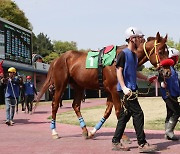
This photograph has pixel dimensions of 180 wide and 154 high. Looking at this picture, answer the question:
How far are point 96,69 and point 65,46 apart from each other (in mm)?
102165

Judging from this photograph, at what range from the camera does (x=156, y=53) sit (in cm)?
655

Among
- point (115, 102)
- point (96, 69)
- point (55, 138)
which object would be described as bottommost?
point (55, 138)

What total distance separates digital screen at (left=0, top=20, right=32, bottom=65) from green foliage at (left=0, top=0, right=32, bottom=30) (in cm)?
2159

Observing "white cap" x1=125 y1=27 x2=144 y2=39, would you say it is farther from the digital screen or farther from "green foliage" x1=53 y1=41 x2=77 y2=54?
"green foliage" x1=53 y1=41 x2=77 y2=54

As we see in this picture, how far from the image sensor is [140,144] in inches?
225

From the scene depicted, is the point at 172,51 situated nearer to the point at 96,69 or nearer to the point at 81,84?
the point at 96,69

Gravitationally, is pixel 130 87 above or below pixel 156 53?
below

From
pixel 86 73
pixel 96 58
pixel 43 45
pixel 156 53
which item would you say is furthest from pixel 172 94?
pixel 43 45

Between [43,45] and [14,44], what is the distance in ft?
212

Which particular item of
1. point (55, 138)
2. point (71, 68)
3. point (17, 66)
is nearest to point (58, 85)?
point (71, 68)

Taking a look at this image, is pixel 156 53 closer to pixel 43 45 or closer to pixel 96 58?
pixel 96 58

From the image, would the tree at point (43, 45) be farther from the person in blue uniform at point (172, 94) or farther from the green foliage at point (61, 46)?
the person in blue uniform at point (172, 94)

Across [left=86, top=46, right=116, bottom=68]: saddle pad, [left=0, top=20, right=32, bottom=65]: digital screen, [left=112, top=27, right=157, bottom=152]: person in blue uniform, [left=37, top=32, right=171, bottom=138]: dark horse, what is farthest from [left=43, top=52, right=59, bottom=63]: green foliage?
[left=112, top=27, right=157, bottom=152]: person in blue uniform

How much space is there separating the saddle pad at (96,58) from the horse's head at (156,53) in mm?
681
